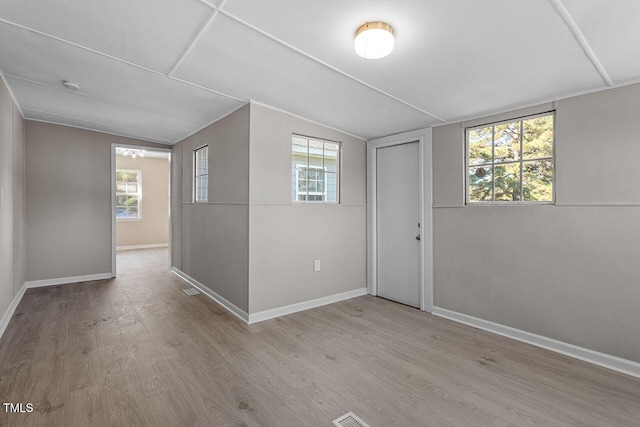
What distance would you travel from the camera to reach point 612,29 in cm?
174

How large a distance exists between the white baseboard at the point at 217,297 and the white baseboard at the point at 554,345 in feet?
7.56

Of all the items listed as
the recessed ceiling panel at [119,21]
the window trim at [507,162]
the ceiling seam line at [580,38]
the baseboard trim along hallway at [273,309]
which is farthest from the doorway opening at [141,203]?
the ceiling seam line at [580,38]

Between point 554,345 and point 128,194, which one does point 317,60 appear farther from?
point 128,194

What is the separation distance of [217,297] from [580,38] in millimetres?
4189

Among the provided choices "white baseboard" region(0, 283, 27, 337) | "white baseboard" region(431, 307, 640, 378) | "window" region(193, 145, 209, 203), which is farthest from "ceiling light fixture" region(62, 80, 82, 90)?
"white baseboard" region(431, 307, 640, 378)

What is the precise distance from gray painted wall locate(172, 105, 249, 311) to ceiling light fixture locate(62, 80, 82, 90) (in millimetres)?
1440

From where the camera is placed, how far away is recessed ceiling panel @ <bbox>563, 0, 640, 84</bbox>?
1.56m

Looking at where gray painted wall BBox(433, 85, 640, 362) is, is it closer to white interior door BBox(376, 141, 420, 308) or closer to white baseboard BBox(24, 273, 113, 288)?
white interior door BBox(376, 141, 420, 308)

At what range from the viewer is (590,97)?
2508 millimetres

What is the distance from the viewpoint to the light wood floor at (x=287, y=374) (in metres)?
1.85

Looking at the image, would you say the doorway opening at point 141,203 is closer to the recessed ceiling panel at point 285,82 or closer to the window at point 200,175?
the window at point 200,175

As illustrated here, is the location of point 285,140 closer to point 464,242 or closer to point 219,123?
point 219,123

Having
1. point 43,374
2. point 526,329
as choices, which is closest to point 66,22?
point 43,374

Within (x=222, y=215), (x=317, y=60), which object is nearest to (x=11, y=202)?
(x=222, y=215)
